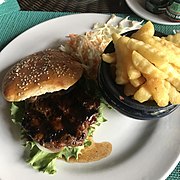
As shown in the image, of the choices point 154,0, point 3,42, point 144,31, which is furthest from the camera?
point 154,0

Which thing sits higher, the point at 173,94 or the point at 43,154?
the point at 173,94

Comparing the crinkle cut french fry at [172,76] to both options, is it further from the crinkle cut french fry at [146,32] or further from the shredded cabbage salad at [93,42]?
the shredded cabbage salad at [93,42]

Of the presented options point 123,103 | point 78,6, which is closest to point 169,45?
point 123,103

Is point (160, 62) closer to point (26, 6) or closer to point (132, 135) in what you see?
point (132, 135)

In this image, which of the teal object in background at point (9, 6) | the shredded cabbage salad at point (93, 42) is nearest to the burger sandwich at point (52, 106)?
the shredded cabbage salad at point (93, 42)

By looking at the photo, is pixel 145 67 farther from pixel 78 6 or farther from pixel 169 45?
pixel 78 6

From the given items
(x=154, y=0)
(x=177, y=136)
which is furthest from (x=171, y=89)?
(x=154, y=0)
